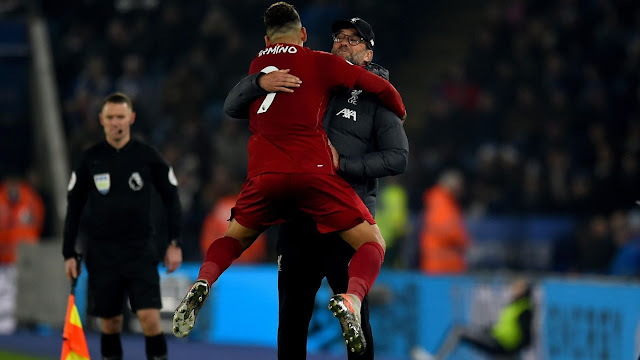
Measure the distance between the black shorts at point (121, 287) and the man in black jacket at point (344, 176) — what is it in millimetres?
1861

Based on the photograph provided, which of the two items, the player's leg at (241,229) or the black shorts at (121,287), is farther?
the black shorts at (121,287)

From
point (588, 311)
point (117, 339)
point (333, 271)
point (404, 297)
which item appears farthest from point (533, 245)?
point (333, 271)

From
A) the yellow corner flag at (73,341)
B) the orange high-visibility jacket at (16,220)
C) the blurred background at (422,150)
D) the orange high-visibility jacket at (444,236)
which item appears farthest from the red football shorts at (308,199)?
the orange high-visibility jacket at (16,220)

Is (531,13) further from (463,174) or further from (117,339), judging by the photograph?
(117,339)

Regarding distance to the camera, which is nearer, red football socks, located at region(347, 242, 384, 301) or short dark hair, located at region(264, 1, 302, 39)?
red football socks, located at region(347, 242, 384, 301)

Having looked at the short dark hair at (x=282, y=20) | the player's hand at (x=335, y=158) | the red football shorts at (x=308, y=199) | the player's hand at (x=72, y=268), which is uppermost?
the short dark hair at (x=282, y=20)

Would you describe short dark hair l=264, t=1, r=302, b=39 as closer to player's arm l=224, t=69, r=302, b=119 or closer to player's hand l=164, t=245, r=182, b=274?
player's arm l=224, t=69, r=302, b=119

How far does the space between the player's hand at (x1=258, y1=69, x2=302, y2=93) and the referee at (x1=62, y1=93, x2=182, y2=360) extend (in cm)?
226

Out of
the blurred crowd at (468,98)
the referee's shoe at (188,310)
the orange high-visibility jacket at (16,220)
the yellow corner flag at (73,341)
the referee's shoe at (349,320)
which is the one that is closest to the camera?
the referee's shoe at (349,320)

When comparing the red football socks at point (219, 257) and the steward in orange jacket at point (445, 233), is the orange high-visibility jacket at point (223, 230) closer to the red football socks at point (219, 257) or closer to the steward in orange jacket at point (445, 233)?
the steward in orange jacket at point (445, 233)

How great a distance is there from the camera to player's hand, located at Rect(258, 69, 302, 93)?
18.8ft

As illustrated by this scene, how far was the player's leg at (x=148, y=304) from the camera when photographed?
7711 mm

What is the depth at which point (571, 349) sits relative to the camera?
10.5 metres

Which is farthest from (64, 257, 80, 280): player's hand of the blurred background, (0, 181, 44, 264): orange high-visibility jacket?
(0, 181, 44, 264): orange high-visibility jacket
